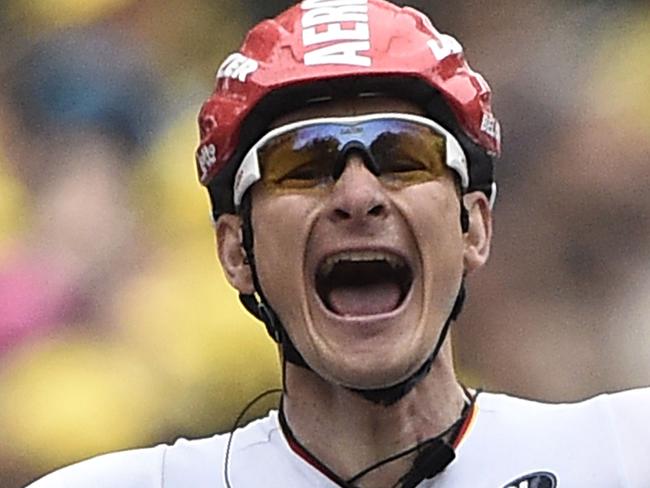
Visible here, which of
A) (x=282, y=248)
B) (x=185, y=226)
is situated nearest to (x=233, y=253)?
(x=282, y=248)

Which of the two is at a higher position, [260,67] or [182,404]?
[260,67]

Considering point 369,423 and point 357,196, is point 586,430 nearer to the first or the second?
point 369,423

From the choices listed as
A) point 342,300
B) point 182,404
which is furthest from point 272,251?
point 182,404

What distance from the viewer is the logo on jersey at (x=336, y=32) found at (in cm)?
214

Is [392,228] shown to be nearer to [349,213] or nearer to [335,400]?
[349,213]

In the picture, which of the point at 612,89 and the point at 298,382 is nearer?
the point at 298,382

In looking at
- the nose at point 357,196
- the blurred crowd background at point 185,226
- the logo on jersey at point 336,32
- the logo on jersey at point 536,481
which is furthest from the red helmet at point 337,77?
the blurred crowd background at point 185,226

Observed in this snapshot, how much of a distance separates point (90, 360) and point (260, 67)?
5.68 ft

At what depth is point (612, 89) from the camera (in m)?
3.91

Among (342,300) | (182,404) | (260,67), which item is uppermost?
(260,67)

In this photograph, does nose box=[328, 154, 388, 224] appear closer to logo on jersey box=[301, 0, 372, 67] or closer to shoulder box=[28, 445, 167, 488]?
logo on jersey box=[301, 0, 372, 67]

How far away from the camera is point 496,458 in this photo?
85.1 inches

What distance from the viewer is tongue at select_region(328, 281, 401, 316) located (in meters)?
2.18

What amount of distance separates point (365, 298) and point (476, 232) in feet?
0.53
